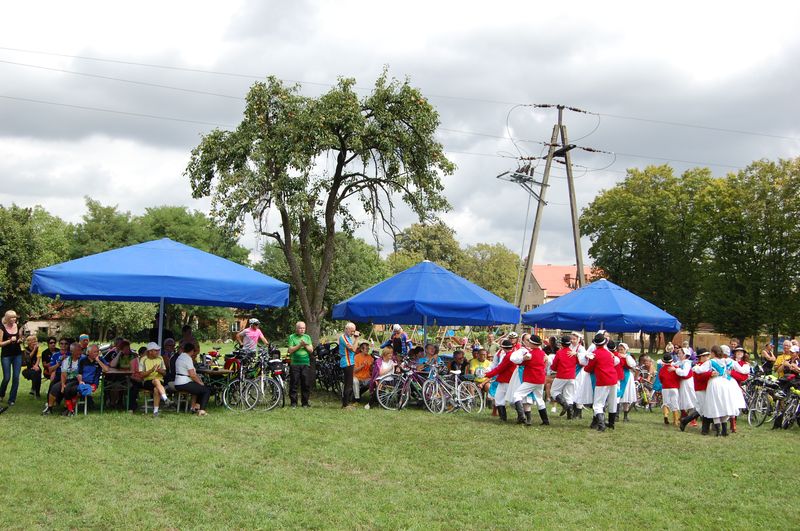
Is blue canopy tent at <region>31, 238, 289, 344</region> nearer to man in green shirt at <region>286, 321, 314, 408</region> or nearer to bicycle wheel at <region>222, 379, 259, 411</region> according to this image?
man in green shirt at <region>286, 321, 314, 408</region>

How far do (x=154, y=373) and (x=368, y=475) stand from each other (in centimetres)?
525

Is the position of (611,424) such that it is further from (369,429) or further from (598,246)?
(598,246)

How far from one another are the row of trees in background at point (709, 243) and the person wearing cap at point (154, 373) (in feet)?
116

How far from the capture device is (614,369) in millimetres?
12406

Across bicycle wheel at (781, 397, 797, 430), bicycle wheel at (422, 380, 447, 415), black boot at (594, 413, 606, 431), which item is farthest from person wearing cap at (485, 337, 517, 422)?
bicycle wheel at (781, 397, 797, 430)

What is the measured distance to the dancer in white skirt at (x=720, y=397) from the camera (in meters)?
12.3

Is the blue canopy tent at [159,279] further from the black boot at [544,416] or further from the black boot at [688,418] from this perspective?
the black boot at [688,418]

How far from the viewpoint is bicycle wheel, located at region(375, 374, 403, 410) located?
1400 centimetres

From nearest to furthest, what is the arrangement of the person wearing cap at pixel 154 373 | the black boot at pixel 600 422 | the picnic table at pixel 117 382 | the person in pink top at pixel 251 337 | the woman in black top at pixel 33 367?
the person wearing cap at pixel 154 373, the picnic table at pixel 117 382, the black boot at pixel 600 422, the woman in black top at pixel 33 367, the person in pink top at pixel 251 337

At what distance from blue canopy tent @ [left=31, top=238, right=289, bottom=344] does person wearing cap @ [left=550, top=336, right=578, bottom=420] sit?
5.05 metres

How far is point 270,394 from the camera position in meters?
13.0

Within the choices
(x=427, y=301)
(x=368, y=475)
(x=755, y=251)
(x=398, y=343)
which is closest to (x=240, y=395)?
(x=427, y=301)

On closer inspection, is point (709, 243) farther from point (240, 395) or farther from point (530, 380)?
point (240, 395)

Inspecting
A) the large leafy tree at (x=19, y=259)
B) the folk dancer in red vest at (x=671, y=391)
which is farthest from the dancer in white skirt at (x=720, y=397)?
the large leafy tree at (x=19, y=259)
